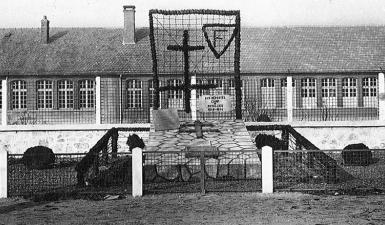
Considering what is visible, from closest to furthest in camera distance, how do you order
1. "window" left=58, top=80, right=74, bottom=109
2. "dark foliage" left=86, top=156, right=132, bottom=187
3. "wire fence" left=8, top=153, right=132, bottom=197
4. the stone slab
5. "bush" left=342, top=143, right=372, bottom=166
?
"wire fence" left=8, top=153, right=132, bottom=197 → the stone slab → "dark foliage" left=86, top=156, right=132, bottom=187 → "bush" left=342, top=143, right=372, bottom=166 → "window" left=58, top=80, right=74, bottom=109

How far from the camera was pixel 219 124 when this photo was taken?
17.8 metres

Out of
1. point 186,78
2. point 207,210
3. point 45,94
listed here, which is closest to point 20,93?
point 45,94

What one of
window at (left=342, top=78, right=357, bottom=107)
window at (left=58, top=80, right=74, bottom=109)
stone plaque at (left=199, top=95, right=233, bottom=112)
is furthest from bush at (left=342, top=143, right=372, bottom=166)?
window at (left=58, top=80, right=74, bottom=109)

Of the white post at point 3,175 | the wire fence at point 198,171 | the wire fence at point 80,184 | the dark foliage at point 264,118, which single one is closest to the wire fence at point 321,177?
the wire fence at point 198,171

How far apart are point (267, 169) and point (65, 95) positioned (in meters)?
26.6

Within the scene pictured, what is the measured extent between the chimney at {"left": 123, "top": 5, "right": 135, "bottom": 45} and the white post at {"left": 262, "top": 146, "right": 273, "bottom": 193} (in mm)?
26583

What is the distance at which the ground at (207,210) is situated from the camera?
9.04 m

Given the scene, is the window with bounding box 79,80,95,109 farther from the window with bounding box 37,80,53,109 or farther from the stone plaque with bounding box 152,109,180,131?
the stone plaque with bounding box 152,109,180,131

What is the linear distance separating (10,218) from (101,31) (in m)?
30.2

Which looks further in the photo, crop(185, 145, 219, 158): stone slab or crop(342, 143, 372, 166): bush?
crop(342, 143, 372, 166): bush

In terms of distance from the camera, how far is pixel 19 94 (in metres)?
36.7

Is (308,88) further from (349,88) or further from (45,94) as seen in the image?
(45,94)

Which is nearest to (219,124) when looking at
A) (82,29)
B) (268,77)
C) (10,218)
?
(10,218)

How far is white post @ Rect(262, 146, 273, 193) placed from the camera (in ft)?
37.9
